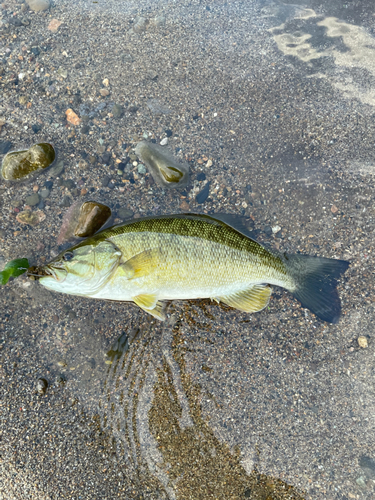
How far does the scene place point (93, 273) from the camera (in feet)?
9.15

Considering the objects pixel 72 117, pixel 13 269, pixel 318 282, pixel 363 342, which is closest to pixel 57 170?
pixel 72 117

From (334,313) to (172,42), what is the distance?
13.0 ft

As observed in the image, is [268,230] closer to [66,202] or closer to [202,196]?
[202,196]

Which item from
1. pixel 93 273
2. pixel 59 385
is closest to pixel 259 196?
pixel 93 273

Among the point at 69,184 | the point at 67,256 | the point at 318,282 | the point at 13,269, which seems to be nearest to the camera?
the point at 67,256

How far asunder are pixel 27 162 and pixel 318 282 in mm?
3694

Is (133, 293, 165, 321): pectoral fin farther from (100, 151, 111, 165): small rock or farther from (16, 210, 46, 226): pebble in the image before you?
(100, 151, 111, 165): small rock

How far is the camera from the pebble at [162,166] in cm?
335

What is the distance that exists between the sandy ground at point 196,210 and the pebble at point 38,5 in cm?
10

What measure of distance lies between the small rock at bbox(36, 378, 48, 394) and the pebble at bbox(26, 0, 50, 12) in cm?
469

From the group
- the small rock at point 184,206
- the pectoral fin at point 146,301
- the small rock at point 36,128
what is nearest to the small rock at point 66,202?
the small rock at point 36,128

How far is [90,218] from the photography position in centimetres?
324

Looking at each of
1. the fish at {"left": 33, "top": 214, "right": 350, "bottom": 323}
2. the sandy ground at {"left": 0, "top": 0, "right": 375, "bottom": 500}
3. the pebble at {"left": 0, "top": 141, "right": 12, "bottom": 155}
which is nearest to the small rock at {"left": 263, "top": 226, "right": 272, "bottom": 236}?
the sandy ground at {"left": 0, "top": 0, "right": 375, "bottom": 500}

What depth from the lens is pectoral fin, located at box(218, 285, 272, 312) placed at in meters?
3.16
